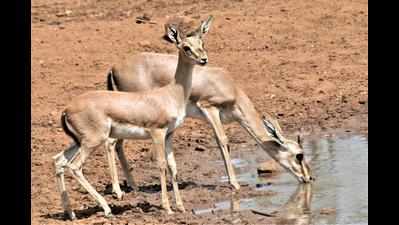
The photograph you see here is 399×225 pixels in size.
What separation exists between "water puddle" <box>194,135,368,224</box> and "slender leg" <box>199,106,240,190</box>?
235mm

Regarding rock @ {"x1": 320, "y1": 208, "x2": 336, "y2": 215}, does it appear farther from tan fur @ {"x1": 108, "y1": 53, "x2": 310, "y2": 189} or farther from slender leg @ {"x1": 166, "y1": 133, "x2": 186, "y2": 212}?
tan fur @ {"x1": 108, "y1": 53, "x2": 310, "y2": 189}

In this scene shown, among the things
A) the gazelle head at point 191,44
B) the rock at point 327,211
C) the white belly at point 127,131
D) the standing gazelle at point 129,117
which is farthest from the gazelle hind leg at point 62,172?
the rock at point 327,211

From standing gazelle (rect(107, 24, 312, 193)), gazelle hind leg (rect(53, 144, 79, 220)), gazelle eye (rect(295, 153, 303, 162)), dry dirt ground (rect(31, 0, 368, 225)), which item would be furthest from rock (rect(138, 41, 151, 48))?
gazelle hind leg (rect(53, 144, 79, 220))

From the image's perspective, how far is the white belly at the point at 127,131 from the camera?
10.7 meters

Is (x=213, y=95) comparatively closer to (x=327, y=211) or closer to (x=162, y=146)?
(x=162, y=146)

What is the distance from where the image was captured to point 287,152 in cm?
1252

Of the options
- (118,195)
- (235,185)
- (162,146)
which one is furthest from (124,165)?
(162,146)

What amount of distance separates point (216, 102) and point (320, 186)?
1782 mm

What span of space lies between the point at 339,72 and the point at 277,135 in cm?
509

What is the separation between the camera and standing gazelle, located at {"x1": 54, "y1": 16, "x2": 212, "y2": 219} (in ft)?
34.3

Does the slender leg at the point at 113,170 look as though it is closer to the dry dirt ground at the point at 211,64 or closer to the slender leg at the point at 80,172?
the dry dirt ground at the point at 211,64

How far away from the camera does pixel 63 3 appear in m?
23.0
